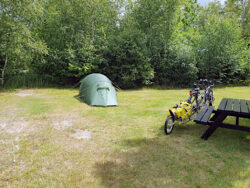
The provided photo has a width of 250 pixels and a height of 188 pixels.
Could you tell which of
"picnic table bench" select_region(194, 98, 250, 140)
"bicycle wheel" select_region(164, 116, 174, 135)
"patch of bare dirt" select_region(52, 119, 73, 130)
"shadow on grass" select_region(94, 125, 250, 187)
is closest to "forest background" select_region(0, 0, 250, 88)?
"patch of bare dirt" select_region(52, 119, 73, 130)

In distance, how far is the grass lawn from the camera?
2.66 m

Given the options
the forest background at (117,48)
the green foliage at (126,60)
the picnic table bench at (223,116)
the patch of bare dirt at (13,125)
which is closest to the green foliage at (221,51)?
the forest background at (117,48)

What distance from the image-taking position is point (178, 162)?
3129 millimetres

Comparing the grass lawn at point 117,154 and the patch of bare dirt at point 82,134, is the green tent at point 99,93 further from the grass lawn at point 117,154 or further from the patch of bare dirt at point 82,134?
the patch of bare dirt at point 82,134

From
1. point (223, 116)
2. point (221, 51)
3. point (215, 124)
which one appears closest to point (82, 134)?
point (215, 124)

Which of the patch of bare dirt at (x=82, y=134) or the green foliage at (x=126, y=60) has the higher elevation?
the green foliage at (x=126, y=60)

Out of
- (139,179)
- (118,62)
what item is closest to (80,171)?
(139,179)

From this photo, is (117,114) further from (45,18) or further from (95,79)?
(45,18)

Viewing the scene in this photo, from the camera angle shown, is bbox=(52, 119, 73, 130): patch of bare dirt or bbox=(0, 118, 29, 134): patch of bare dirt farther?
bbox=(52, 119, 73, 130): patch of bare dirt

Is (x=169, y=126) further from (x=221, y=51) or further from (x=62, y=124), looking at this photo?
(x=221, y=51)

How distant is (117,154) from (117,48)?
1047 centimetres

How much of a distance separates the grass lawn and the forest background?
7.96m

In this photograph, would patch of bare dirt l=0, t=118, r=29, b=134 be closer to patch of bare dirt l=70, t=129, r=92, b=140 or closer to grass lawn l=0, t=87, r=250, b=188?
grass lawn l=0, t=87, r=250, b=188

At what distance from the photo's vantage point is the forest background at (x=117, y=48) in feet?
41.9
